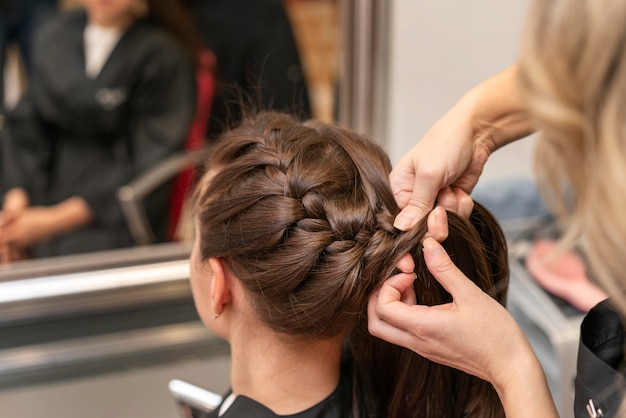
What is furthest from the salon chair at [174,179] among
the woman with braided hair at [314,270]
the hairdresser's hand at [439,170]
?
the hairdresser's hand at [439,170]

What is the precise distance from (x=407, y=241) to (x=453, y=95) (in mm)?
983

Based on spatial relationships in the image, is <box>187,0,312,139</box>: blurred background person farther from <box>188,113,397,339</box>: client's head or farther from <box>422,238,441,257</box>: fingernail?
<box>422,238,441,257</box>: fingernail

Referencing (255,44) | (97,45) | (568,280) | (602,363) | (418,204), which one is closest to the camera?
(602,363)

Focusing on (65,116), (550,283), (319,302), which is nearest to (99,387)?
(65,116)

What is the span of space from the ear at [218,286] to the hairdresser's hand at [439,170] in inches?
9.0

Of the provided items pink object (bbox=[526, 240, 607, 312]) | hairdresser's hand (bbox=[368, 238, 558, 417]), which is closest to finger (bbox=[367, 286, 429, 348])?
hairdresser's hand (bbox=[368, 238, 558, 417])

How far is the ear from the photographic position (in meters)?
0.81

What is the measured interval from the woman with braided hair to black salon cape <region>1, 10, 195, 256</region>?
73 centimetres

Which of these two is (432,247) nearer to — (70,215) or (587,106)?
(587,106)

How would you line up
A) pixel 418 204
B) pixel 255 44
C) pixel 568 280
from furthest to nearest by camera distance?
pixel 255 44
pixel 568 280
pixel 418 204

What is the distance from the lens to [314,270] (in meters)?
0.75

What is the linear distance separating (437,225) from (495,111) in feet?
0.73

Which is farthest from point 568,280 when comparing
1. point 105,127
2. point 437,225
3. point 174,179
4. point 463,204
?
point 105,127

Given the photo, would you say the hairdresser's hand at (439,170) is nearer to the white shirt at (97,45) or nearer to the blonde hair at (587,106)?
the blonde hair at (587,106)
